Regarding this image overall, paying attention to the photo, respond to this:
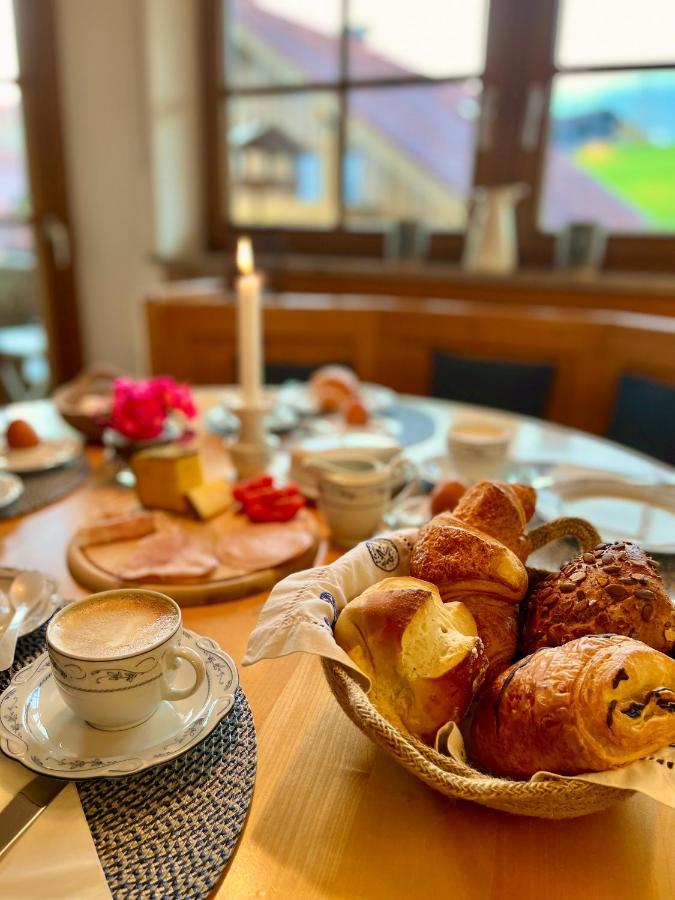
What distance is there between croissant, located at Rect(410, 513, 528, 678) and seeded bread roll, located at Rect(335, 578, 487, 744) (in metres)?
0.04

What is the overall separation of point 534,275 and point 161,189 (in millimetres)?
1857

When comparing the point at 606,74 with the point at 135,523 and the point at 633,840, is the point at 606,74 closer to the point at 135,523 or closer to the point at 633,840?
the point at 135,523

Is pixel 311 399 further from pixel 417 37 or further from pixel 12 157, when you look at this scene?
pixel 12 157

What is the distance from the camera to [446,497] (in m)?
0.94

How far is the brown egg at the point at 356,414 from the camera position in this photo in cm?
147

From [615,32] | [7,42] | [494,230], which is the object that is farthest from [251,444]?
[7,42]

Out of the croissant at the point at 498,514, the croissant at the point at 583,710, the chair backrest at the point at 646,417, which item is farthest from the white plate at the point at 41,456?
the chair backrest at the point at 646,417

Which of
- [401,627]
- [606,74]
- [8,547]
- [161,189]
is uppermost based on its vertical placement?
[606,74]

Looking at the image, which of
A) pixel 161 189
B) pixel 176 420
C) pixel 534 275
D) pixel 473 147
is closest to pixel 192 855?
pixel 176 420

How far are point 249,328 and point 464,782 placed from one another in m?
0.88

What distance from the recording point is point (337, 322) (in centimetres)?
221

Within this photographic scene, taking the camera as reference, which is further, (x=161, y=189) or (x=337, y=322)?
(x=161, y=189)

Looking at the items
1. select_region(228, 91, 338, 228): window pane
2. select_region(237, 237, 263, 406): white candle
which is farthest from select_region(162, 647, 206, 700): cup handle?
select_region(228, 91, 338, 228): window pane

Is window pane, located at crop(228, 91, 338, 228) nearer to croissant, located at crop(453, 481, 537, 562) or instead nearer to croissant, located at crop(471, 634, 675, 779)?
croissant, located at crop(453, 481, 537, 562)
